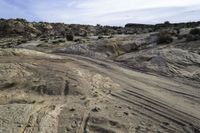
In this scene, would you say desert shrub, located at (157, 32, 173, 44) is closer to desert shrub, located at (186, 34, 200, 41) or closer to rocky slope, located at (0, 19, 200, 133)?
desert shrub, located at (186, 34, 200, 41)

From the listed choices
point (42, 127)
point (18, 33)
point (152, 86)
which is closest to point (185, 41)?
point (152, 86)

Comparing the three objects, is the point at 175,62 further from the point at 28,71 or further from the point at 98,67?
the point at 28,71

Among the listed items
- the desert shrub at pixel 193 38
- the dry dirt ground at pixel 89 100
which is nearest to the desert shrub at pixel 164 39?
the desert shrub at pixel 193 38

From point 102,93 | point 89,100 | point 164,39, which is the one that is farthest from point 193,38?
point 89,100

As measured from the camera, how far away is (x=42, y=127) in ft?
41.1

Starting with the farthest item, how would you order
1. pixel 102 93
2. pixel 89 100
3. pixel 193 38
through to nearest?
pixel 193 38 → pixel 102 93 → pixel 89 100

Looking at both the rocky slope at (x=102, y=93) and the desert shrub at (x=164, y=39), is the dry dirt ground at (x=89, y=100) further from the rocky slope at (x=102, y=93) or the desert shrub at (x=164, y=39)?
the desert shrub at (x=164, y=39)

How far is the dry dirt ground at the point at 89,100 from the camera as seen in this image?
13023 millimetres

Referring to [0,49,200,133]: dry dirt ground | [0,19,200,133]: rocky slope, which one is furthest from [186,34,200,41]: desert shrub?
[0,49,200,133]: dry dirt ground

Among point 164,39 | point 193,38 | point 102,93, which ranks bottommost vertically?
point 102,93

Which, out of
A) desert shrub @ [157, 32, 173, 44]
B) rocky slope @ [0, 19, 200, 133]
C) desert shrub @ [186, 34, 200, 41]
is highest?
desert shrub @ [186, 34, 200, 41]

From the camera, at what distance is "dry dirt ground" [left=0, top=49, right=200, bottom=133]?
13023 mm

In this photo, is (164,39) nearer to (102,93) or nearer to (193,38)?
(193,38)

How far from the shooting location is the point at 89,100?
1611 cm
